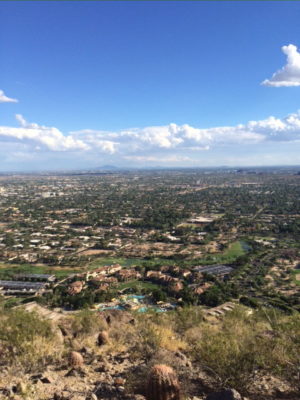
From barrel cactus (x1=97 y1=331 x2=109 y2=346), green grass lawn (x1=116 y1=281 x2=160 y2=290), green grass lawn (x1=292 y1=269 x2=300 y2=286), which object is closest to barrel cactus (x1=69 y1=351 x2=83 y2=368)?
barrel cactus (x1=97 y1=331 x2=109 y2=346)

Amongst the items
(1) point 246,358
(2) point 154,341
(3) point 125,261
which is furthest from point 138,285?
(1) point 246,358

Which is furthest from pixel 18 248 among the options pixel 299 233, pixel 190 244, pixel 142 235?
pixel 299 233

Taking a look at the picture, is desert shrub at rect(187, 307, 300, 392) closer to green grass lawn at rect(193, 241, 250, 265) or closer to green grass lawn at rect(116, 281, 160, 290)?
green grass lawn at rect(116, 281, 160, 290)

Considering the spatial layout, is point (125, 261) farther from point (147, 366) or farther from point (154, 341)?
point (147, 366)

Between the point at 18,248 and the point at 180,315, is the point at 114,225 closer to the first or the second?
the point at 18,248

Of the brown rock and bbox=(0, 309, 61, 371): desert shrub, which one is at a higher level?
the brown rock

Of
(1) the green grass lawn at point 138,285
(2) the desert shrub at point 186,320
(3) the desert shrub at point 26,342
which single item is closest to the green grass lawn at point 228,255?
(1) the green grass lawn at point 138,285

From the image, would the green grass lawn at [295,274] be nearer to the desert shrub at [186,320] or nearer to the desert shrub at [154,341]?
the desert shrub at [186,320]
